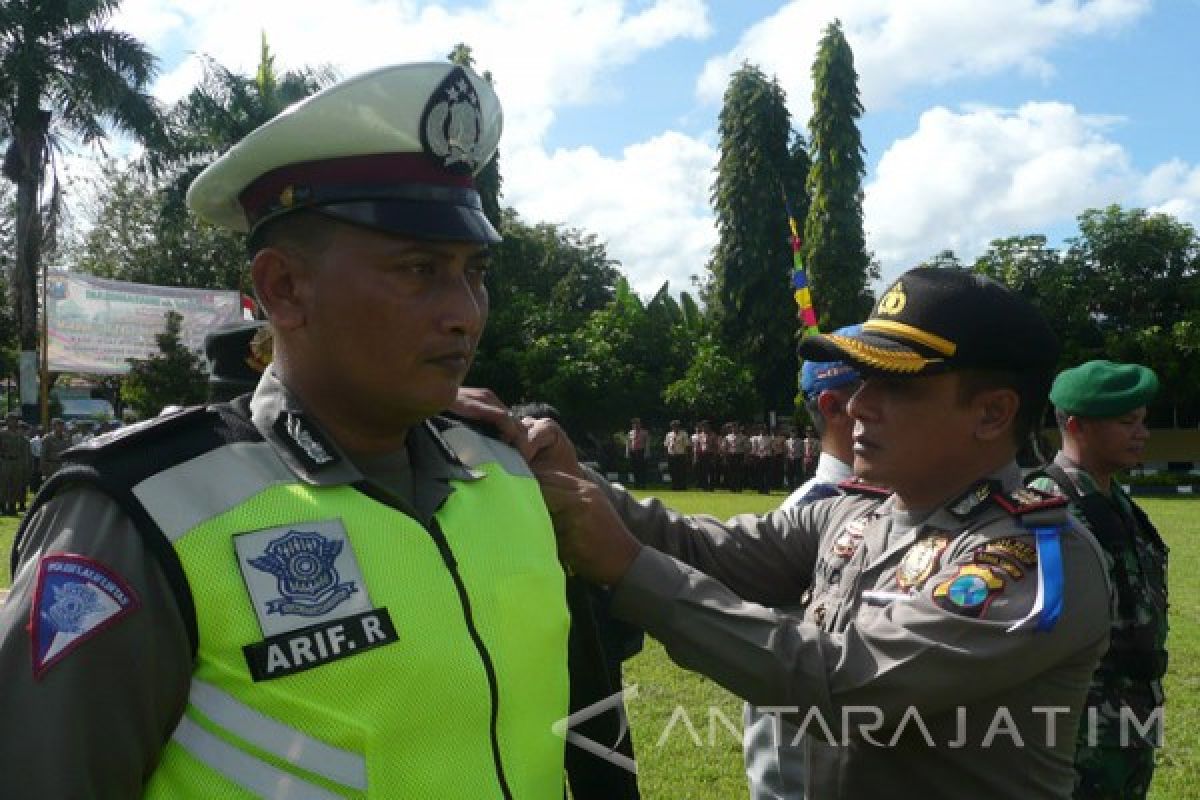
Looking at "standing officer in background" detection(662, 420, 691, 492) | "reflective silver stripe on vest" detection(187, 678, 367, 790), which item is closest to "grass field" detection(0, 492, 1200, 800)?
"reflective silver stripe on vest" detection(187, 678, 367, 790)

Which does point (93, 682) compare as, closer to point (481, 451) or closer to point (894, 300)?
point (481, 451)

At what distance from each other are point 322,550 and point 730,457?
25484mm

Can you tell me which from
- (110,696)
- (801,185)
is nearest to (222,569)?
(110,696)

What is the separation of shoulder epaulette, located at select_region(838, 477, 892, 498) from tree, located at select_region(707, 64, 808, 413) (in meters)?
31.2

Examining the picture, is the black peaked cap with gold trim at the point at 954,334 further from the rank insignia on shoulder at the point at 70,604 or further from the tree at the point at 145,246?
the tree at the point at 145,246

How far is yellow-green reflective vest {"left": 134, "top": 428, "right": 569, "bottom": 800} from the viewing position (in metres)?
1.43

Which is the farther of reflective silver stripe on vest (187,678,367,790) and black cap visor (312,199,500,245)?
black cap visor (312,199,500,245)

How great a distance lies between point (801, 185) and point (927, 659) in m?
35.3

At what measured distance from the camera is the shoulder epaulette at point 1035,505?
216 centimetres

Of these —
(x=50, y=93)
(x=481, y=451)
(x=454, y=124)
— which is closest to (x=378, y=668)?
(x=481, y=451)

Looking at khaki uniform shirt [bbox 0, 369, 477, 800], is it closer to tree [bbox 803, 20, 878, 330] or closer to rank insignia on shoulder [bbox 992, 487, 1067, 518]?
rank insignia on shoulder [bbox 992, 487, 1067, 518]

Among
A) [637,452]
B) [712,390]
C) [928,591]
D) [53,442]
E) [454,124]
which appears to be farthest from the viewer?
[712,390]

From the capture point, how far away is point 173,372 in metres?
19.9

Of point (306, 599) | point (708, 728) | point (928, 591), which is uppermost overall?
point (306, 599)
